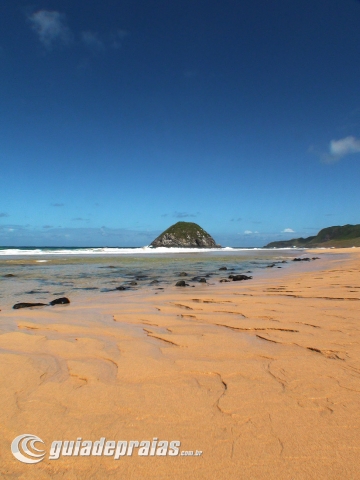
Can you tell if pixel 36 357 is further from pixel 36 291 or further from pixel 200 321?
pixel 36 291

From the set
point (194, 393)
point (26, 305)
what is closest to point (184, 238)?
point (26, 305)

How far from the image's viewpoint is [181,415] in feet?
7.33

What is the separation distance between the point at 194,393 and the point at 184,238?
356 feet

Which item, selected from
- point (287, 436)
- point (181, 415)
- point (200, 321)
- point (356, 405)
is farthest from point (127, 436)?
point (200, 321)

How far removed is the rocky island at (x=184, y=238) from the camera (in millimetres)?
109219

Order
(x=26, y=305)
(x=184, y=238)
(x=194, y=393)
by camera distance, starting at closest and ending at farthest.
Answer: (x=194, y=393)
(x=26, y=305)
(x=184, y=238)

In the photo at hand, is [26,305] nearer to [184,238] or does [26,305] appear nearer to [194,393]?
[194,393]

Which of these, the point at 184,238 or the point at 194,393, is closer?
the point at 194,393

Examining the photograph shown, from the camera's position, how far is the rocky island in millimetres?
109219

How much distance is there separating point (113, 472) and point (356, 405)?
6.02ft

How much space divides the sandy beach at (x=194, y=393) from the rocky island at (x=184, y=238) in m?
103

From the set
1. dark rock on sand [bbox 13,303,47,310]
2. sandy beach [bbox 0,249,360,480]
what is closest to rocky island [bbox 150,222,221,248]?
dark rock on sand [bbox 13,303,47,310]

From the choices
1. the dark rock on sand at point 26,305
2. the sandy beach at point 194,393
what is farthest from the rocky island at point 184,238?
the sandy beach at point 194,393

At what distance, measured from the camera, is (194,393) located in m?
2.58
